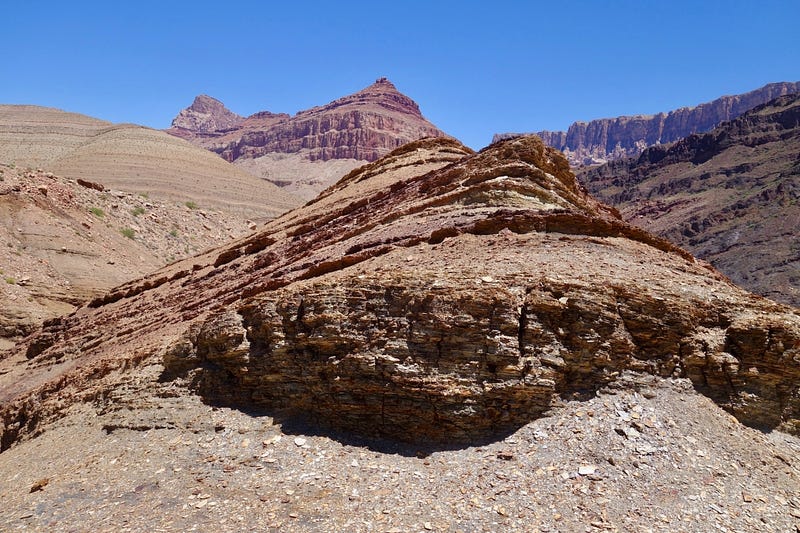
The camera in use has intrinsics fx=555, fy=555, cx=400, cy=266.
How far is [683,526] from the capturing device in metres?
6.30

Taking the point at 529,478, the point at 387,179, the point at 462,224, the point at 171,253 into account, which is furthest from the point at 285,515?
the point at 171,253

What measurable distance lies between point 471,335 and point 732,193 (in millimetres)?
74636

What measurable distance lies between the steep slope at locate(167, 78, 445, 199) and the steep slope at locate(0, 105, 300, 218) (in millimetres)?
39831

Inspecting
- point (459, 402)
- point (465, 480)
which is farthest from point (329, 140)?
point (465, 480)

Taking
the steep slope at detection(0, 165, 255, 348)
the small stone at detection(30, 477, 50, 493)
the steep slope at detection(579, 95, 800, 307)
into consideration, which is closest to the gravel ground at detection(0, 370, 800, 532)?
the small stone at detection(30, 477, 50, 493)

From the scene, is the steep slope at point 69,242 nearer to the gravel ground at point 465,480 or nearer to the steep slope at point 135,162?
the steep slope at point 135,162

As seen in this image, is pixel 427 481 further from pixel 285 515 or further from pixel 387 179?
pixel 387 179

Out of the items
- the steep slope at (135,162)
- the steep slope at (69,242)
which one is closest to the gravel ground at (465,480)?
the steep slope at (69,242)

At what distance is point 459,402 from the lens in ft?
25.7

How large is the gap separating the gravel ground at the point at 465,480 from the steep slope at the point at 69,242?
1530 centimetres

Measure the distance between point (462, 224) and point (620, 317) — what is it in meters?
3.67

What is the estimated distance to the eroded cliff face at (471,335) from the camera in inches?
311

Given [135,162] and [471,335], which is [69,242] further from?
[135,162]

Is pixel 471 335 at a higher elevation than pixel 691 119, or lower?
lower
